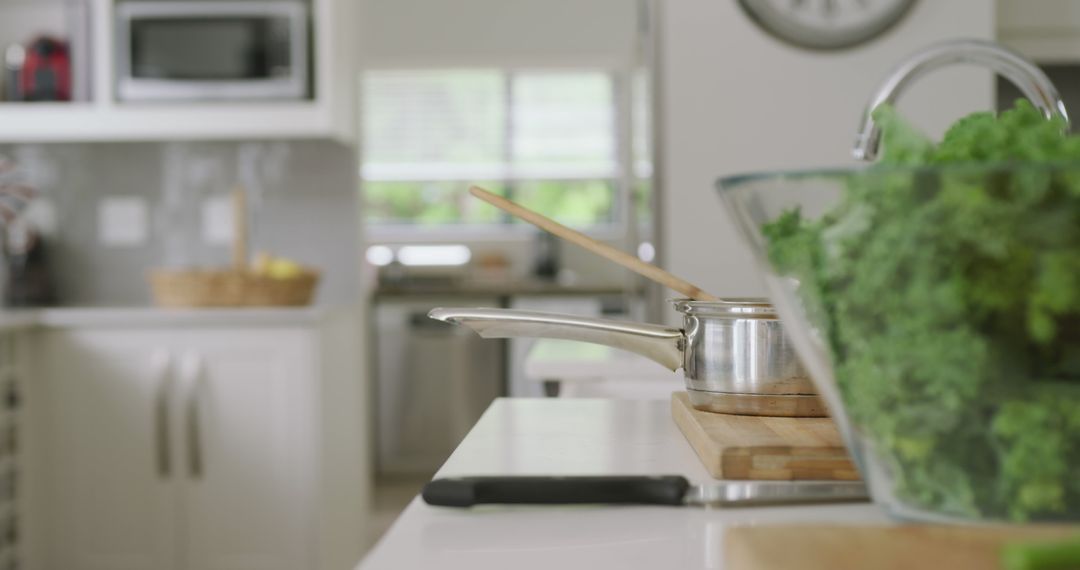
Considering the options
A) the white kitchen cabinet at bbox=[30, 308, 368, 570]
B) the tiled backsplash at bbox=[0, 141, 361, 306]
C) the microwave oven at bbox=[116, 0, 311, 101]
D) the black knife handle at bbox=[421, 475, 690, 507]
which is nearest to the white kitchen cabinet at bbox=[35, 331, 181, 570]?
the white kitchen cabinet at bbox=[30, 308, 368, 570]

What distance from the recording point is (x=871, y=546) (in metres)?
0.42

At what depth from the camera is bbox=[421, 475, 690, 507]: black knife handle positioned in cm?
61

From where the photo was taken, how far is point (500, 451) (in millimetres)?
759

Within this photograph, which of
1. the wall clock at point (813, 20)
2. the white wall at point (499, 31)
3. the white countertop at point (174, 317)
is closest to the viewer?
the wall clock at point (813, 20)

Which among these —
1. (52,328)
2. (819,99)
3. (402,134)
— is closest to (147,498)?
(52,328)

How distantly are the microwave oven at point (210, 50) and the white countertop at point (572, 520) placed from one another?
243cm

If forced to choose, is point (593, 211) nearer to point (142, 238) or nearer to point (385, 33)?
point (385, 33)

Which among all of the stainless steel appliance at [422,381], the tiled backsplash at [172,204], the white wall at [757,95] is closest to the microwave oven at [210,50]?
the tiled backsplash at [172,204]

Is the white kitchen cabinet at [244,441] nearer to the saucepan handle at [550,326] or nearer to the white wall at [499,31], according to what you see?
the saucepan handle at [550,326]

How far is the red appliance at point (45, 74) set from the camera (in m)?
3.13

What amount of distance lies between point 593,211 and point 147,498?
10.1 ft

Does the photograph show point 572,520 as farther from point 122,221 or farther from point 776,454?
point 122,221

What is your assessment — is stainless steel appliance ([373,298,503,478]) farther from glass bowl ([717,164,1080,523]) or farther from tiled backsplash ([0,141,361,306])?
glass bowl ([717,164,1080,523])

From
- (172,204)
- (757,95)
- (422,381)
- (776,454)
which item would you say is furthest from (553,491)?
(422,381)
